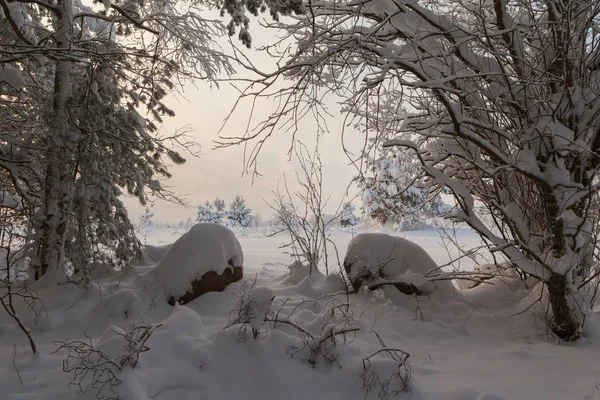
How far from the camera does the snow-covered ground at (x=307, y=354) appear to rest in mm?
3020

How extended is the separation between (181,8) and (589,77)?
7339 millimetres

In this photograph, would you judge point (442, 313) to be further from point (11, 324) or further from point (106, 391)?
point (11, 324)

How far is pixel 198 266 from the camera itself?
550cm

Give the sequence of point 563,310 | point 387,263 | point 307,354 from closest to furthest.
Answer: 1. point 307,354
2. point 563,310
3. point 387,263

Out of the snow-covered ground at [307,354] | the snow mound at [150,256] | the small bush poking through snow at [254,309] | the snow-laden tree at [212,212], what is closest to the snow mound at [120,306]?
the snow-covered ground at [307,354]

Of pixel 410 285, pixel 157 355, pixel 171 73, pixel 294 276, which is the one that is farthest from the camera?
A: pixel 171 73

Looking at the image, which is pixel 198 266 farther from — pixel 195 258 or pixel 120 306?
pixel 120 306

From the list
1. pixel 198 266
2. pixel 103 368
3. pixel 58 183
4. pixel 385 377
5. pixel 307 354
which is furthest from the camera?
pixel 58 183

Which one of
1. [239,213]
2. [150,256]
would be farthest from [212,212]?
[150,256]

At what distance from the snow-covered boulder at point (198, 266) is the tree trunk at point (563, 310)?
13.3 feet

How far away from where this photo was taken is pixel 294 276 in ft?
21.2

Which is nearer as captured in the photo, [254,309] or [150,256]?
[254,309]

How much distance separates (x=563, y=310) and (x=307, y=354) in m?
2.87

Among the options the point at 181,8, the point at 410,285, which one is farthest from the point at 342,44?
the point at 181,8
